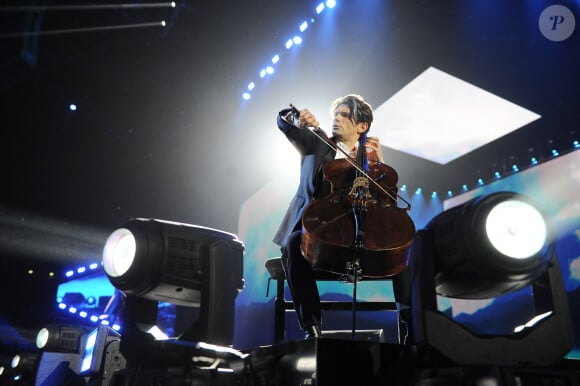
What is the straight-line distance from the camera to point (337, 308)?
263cm

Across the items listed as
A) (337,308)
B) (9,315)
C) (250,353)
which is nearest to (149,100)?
(9,315)

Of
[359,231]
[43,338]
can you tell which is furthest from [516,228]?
[43,338]

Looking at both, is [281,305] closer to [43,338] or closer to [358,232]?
[358,232]

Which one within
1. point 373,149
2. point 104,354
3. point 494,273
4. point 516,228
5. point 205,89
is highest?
point 205,89


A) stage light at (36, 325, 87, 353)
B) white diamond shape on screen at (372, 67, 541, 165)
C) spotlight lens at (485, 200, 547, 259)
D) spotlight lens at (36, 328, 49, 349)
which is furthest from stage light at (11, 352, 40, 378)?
white diamond shape on screen at (372, 67, 541, 165)

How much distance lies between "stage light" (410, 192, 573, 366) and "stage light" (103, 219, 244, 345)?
0.80 meters

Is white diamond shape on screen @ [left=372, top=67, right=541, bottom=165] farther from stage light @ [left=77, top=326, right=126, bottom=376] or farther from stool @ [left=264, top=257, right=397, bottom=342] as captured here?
stage light @ [left=77, top=326, right=126, bottom=376]

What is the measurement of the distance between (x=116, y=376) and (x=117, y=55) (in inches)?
214

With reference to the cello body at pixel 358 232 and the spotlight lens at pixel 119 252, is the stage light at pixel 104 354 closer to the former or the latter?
the spotlight lens at pixel 119 252

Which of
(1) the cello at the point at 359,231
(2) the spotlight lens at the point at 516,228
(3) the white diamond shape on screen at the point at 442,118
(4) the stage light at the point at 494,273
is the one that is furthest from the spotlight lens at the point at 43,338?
(3) the white diamond shape on screen at the point at 442,118

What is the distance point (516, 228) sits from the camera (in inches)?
53.3

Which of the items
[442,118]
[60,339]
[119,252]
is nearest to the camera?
[119,252]

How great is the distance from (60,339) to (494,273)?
298cm

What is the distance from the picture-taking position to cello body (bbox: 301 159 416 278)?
1.87 metres
